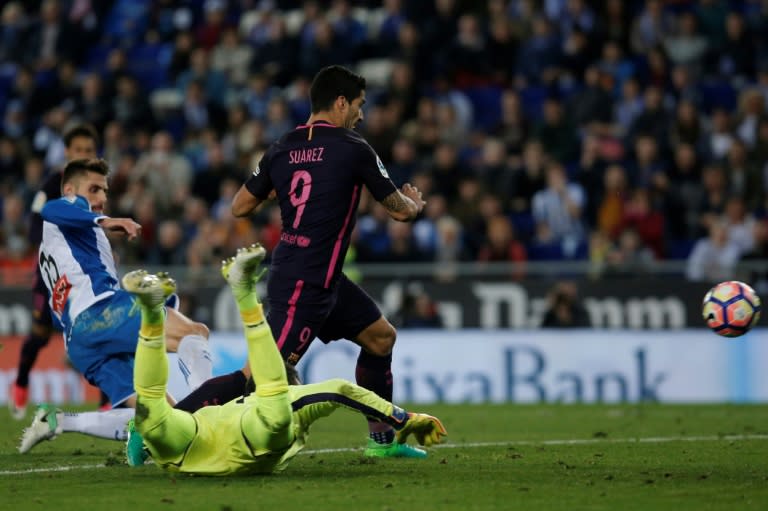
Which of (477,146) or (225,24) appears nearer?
(477,146)

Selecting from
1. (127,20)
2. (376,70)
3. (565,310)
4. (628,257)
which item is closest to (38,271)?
(565,310)

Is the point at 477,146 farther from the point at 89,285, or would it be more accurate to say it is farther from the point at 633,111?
the point at 89,285

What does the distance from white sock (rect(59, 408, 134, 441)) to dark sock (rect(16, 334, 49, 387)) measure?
13.2ft

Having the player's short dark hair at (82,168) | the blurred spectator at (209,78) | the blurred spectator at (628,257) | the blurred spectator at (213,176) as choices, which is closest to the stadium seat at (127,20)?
the blurred spectator at (209,78)

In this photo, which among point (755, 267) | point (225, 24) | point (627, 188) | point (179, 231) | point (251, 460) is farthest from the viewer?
point (225, 24)

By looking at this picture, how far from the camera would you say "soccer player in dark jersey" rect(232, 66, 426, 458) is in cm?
832

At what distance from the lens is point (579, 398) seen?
16.5m

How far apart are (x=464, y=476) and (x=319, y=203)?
182cm

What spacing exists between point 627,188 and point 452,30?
4289mm

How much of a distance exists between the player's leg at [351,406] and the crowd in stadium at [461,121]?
9.35 metres

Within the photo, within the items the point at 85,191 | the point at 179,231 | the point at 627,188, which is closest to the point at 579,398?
the point at 627,188

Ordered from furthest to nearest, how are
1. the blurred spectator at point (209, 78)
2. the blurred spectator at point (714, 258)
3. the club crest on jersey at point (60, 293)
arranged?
the blurred spectator at point (209, 78) → the blurred spectator at point (714, 258) → the club crest on jersey at point (60, 293)

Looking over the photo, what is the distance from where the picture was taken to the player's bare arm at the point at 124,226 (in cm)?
844

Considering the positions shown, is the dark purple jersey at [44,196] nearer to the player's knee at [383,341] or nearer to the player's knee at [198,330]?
the player's knee at [198,330]
